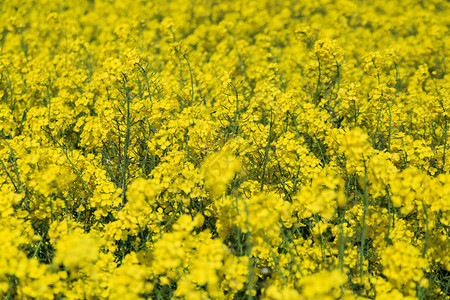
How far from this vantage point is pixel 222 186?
249cm

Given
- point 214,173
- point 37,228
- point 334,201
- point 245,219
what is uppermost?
point 214,173

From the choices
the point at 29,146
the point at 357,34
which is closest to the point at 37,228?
the point at 29,146

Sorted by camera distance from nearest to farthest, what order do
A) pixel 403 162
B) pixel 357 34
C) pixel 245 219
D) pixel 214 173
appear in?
pixel 245 219
pixel 214 173
pixel 403 162
pixel 357 34

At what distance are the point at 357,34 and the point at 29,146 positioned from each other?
20.6ft

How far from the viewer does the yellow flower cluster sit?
8.02ft

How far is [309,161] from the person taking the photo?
340cm

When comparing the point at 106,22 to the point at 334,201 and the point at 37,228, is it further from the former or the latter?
the point at 334,201

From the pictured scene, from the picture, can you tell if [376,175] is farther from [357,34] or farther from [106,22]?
[106,22]

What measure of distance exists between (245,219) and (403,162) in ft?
6.89

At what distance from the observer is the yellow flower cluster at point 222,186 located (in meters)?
2.44

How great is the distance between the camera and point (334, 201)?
123 inches

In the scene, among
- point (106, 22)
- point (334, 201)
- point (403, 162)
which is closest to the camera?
point (334, 201)

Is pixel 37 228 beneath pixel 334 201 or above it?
beneath

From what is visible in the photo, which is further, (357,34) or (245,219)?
(357,34)
